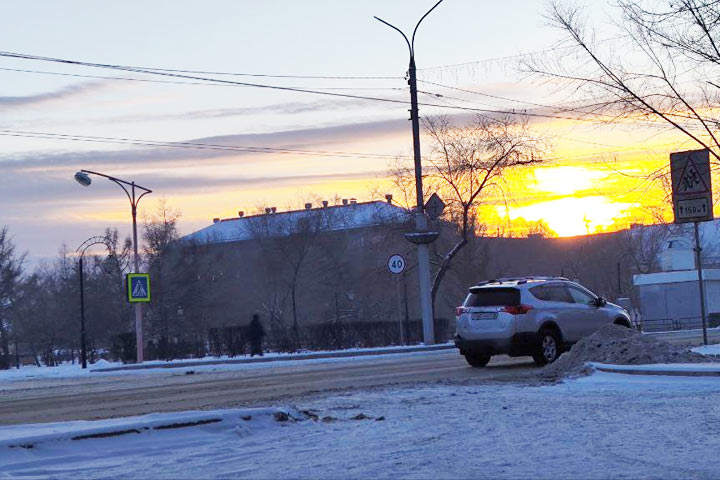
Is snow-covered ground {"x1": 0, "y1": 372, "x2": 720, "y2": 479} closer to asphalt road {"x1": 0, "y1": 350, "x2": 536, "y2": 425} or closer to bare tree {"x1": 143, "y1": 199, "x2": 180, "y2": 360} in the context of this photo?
asphalt road {"x1": 0, "y1": 350, "x2": 536, "y2": 425}

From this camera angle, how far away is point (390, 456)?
352 inches

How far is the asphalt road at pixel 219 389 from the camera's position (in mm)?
14945

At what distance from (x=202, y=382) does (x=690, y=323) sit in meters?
53.5

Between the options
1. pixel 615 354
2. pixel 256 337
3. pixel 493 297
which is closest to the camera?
pixel 615 354

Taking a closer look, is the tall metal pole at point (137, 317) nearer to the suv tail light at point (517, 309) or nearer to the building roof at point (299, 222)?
the suv tail light at point (517, 309)

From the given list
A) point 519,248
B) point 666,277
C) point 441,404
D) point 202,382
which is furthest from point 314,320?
point 441,404

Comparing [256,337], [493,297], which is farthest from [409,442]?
[256,337]

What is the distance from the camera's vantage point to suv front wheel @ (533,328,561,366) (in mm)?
20953

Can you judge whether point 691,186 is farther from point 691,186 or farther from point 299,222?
point 299,222

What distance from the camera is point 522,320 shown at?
20766mm

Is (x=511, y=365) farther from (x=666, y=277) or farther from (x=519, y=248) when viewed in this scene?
(x=519, y=248)

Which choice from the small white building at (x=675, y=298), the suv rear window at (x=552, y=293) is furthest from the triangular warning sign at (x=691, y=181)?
the small white building at (x=675, y=298)

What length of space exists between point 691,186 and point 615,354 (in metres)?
3.50

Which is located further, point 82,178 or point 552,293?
point 82,178
